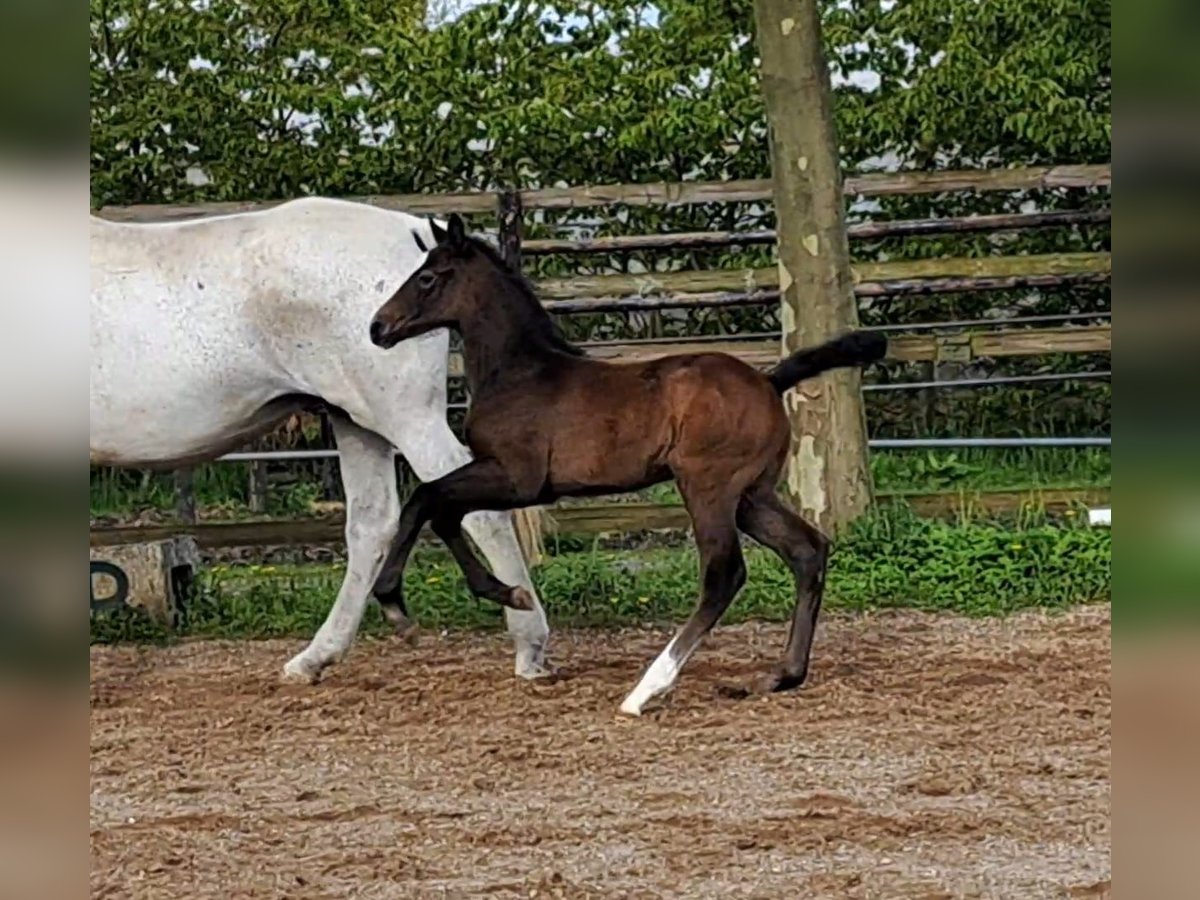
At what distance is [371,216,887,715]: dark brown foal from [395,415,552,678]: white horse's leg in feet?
1.16

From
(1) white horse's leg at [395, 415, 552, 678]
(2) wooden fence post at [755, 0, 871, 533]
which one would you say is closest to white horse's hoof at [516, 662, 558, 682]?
(1) white horse's leg at [395, 415, 552, 678]

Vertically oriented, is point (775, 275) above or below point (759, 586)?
above

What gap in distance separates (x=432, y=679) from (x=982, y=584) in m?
2.60

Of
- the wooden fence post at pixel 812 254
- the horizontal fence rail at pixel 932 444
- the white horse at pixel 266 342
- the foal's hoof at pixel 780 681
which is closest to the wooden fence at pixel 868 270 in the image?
the horizontal fence rail at pixel 932 444

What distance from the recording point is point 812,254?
752 centimetres

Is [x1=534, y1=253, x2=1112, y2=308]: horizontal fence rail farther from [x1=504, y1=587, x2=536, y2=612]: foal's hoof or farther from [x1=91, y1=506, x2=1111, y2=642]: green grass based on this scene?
[x1=504, y1=587, x2=536, y2=612]: foal's hoof

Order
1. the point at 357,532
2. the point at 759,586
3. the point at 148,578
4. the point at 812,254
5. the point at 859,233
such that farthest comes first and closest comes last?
the point at 859,233
the point at 812,254
the point at 759,586
the point at 148,578
the point at 357,532

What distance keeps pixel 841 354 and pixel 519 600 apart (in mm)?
1204

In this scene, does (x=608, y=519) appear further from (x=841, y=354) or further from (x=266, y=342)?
(x=841, y=354)

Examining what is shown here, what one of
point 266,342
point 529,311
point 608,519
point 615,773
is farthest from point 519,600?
point 608,519

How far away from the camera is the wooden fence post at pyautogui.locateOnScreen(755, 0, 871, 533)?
7.41 meters

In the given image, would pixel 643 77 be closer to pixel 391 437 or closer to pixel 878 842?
pixel 391 437

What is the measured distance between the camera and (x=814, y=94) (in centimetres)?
744
